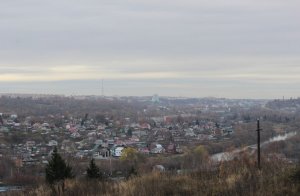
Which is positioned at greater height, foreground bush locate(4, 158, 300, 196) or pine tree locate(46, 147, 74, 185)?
foreground bush locate(4, 158, 300, 196)

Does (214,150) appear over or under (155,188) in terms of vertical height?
under

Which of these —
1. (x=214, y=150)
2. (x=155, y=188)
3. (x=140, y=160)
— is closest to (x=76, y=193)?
(x=155, y=188)

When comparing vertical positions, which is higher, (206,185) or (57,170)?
(206,185)

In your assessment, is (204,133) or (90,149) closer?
(90,149)

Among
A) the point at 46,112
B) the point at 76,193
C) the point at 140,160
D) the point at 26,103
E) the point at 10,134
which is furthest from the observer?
the point at 26,103

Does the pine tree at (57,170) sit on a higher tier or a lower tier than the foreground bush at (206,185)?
lower

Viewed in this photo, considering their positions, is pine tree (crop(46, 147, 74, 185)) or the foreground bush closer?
the foreground bush

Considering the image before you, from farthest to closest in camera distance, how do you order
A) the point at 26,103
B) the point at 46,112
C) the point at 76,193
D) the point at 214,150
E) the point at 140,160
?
the point at 26,103, the point at 46,112, the point at 214,150, the point at 140,160, the point at 76,193

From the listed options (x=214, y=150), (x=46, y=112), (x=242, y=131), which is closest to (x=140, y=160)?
(x=214, y=150)

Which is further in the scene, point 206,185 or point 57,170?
point 57,170

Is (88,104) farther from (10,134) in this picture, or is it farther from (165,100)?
(165,100)
